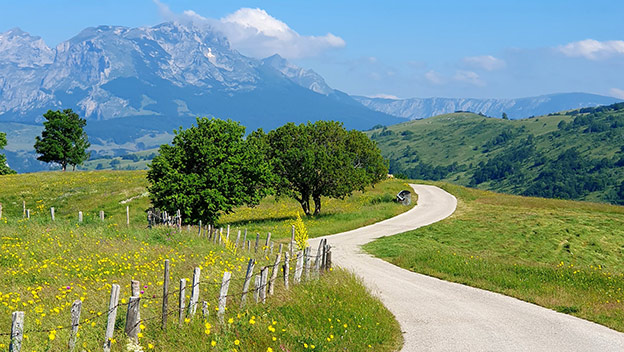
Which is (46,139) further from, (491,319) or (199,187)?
(491,319)

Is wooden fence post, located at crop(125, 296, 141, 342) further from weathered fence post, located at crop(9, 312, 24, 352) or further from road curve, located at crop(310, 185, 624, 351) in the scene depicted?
road curve, located at crop(310, 185, 624, 351)

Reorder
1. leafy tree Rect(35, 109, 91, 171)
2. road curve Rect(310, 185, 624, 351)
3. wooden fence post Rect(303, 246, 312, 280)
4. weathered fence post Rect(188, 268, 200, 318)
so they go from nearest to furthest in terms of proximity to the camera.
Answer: weathered fence post Rect(188, 268, 200, 318) → road curve Rect(310, 185, 624, 351) → wooden fence post Rect(303, 246, 312, 280) → leafy tree Rect(35, 109, 91, 171)

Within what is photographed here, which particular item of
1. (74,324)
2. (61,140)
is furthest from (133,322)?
(61,140)

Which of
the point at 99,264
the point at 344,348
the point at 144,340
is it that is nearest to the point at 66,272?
the point at 99,264

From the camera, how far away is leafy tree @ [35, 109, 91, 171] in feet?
314

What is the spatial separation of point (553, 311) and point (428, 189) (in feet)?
224

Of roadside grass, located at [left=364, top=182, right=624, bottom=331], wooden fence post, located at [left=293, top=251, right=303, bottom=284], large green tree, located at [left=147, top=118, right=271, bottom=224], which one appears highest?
large green tree, located at [left=147, top=118, right=271, bottom=224]

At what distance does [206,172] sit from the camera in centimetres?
3944

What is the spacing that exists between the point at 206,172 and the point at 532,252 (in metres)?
24.3

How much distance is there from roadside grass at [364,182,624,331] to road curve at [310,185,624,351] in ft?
4.20

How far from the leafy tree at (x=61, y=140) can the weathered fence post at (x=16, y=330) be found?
312ft

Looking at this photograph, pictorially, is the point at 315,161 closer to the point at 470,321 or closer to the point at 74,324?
the point at 470,321

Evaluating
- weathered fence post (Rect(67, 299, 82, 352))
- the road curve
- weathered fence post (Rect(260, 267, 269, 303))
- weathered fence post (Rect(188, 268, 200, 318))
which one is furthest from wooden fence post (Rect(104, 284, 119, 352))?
the road curve

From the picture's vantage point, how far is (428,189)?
A: 87250 mm
